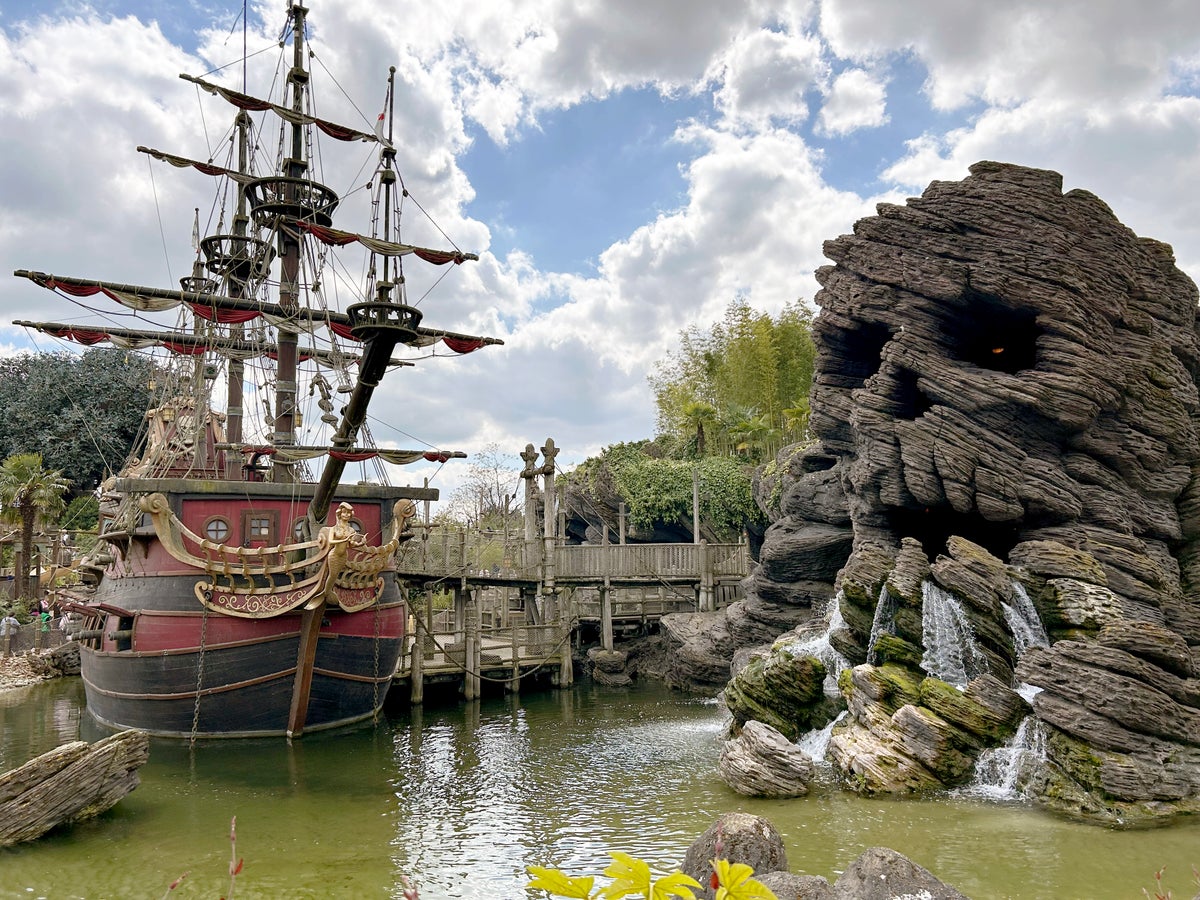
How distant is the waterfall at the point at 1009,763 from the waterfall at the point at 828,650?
3615 mm

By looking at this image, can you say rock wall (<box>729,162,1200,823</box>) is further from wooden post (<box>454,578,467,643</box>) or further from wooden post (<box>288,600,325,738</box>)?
wooden post (<box>454,578,467,643</box>)

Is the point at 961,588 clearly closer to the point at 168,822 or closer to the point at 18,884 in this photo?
the point at 168,822

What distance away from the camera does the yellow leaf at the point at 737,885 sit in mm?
1905

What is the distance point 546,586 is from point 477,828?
12756 mm

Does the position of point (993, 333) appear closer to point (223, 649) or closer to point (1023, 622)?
point (1023, 622)

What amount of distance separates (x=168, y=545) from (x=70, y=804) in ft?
18.8

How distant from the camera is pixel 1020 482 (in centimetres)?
1407

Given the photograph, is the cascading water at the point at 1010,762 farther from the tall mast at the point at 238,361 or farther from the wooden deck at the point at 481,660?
the tall mast at the point at 238,361

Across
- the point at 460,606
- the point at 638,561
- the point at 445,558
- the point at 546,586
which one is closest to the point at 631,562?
the point at 638,561

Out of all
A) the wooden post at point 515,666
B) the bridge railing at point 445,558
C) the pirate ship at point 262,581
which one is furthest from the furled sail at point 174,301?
the wooden post at point 515,666

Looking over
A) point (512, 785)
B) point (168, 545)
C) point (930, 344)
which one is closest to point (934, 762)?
point (512, 785)

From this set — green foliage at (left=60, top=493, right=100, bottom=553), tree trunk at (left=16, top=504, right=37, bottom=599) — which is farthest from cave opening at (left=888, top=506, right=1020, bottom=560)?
green foliage at (left=60, top=493, right=100, bottom=553)

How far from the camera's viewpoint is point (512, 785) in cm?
1226

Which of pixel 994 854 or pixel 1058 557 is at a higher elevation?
pixel 1058 557
